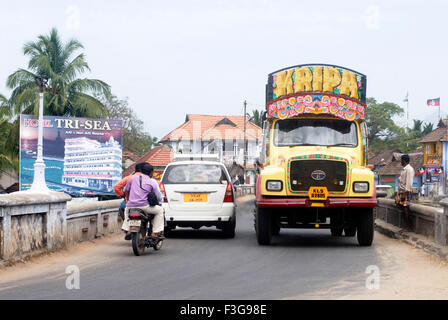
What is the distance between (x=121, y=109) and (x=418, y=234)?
57580 mm

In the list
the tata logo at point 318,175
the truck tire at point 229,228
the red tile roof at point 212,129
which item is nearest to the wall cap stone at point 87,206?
the truck tire at point 229,228

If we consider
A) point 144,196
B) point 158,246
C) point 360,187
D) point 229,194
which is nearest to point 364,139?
point 360,187

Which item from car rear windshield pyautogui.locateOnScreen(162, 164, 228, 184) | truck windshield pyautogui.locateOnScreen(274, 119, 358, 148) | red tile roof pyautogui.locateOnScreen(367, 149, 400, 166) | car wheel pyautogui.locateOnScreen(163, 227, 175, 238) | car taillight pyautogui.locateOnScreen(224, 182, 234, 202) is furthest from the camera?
red tile roof pyautogui.locateOnScreen(367, 149, 400, 166)

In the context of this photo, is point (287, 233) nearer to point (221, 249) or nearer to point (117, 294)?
point (221, 249)

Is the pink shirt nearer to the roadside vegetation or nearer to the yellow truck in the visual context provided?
the yellow truck

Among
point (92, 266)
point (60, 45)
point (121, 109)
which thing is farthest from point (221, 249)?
point (121, 109)

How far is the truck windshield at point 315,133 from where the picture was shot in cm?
1442

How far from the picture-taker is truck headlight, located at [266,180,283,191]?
13.0 m

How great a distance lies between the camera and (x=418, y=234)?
14375 mm

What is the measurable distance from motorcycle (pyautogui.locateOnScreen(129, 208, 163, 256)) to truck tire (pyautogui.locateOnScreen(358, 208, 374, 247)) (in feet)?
13.2

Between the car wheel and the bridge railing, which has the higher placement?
the bridge railing

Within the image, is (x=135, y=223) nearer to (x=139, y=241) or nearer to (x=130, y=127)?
(x=139, y=241)

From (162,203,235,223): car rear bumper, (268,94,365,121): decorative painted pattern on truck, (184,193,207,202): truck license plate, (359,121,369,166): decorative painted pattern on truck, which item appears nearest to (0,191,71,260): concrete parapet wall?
(162,203,235,223): car rear bumper

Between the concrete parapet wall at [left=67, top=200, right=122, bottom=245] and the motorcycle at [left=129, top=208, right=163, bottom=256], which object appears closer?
the motorcycle at [left=129, top=208, right=163, bottom=256]
